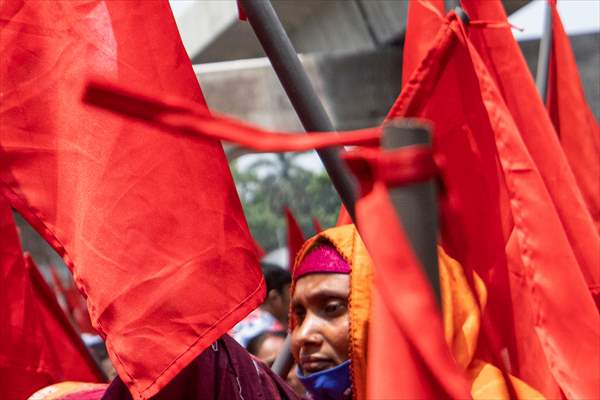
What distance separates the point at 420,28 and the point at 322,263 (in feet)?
2.24

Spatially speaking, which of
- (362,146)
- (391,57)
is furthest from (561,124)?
(391,57)

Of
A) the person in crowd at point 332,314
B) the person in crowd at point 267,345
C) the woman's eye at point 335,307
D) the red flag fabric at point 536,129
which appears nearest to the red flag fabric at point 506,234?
the red flag fabric at point 536,129

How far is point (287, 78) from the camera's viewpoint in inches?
80.6

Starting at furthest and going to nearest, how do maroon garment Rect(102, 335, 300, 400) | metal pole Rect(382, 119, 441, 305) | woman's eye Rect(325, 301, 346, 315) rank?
woman's eye Rect(325, 301, 346, 315) → maroon garment Rect(102, 335, 300, 400) → metal pole Rect(382, 119, 441, 305)

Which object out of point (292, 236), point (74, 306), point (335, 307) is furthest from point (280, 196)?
point (335, 307)

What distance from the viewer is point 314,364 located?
3.06 m

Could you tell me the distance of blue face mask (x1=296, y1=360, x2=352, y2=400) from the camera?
299cm

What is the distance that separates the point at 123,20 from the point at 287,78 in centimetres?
38

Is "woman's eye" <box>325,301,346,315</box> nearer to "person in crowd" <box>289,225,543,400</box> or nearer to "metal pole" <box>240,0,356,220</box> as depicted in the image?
"person in crowd" <box>289,225,543,400</box>

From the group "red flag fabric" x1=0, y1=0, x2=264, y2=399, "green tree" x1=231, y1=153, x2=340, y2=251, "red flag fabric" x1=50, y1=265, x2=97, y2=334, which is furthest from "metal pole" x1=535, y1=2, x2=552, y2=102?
"green tree" x1=231, y1=153, x2=340, y2=251

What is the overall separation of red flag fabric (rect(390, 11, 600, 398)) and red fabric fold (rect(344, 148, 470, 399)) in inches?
32.7

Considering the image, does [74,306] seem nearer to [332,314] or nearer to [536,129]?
[332,314]

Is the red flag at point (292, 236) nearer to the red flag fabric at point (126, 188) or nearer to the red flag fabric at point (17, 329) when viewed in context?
the red flag fabric at point (17, 329)

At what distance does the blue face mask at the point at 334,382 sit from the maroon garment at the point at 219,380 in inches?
14.1
